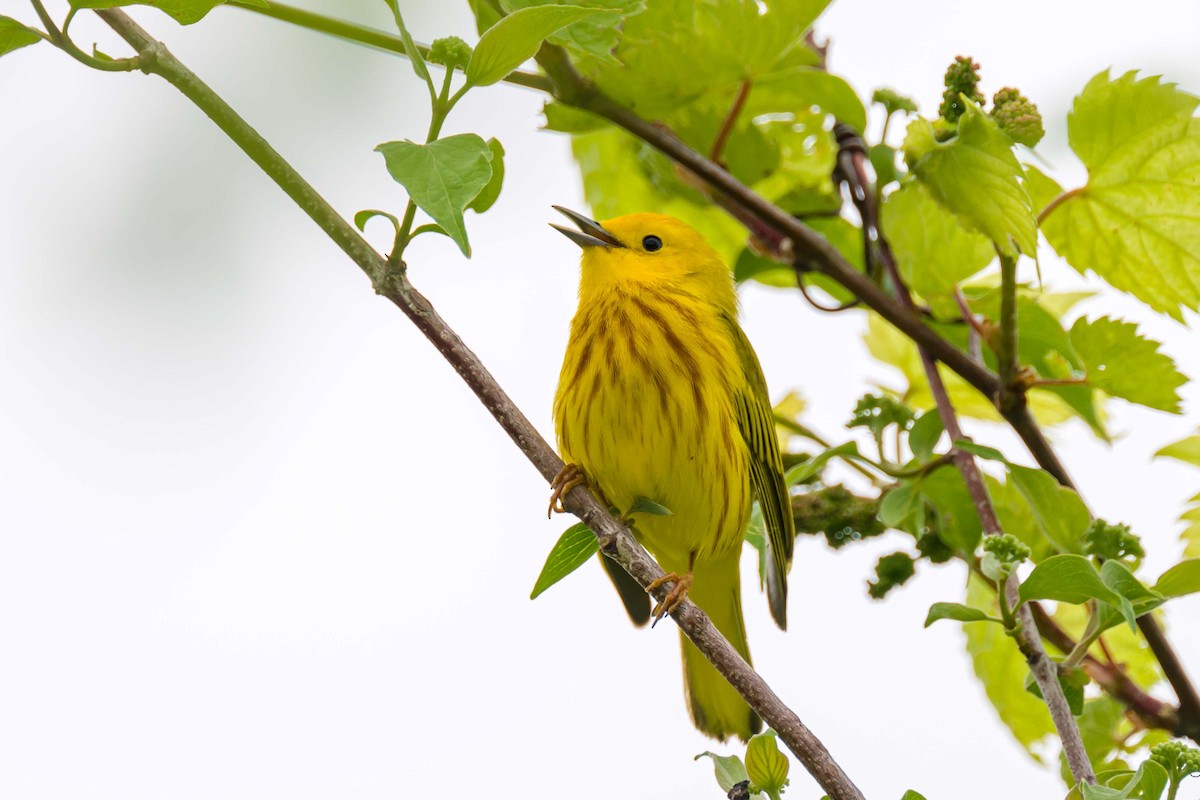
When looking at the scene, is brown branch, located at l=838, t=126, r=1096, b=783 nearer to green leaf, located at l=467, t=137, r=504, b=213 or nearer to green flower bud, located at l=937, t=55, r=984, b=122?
green flower bud, located at l=937, t=55, r=984, b=122

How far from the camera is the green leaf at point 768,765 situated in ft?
4.79

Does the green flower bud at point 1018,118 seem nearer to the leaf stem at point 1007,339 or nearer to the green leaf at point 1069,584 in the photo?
the leaf stem at point 1007,339

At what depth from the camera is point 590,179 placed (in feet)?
8.75

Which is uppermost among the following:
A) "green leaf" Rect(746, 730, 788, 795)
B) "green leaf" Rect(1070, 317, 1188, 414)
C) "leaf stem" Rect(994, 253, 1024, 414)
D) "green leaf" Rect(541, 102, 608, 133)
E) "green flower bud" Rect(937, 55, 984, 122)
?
"green leaf" Rect(541, 102, 608, 133)

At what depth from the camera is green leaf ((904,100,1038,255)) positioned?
1735 mm

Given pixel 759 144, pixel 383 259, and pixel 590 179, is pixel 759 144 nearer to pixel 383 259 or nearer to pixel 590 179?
pixel 590 179

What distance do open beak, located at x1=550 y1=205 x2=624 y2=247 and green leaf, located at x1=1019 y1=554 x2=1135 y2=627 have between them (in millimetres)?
1509

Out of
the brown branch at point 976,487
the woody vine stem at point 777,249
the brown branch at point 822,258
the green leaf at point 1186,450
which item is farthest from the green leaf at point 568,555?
the green leaf at point 1186,450

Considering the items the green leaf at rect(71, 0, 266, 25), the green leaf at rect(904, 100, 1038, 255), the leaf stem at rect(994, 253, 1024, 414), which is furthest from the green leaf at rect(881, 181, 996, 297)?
the green leaf at rect(71, 0, 266, 25)

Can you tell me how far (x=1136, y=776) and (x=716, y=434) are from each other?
4.65ft

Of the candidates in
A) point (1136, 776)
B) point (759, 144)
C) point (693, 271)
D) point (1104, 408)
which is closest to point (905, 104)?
point (759, 144)

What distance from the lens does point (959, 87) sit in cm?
173

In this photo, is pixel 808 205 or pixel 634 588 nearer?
pixel 808 205

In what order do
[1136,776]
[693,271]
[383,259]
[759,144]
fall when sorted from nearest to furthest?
[1136,776] < [383,259] < [759,144] < [693,271]
